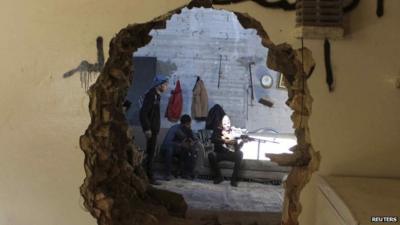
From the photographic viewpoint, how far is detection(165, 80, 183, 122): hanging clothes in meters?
5.44

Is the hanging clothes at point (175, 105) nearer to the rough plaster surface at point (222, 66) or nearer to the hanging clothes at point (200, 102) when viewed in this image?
the rough plaster surface at point (222, 66)

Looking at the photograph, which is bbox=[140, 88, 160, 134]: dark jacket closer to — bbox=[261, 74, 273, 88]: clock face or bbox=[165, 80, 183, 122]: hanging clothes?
bbox=[165, 80, 183, 122]: hanging clothes

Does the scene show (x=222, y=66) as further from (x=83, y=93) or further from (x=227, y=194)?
(x=83, y=93)

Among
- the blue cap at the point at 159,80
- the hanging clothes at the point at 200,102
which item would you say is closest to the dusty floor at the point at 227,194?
the hanging clothes at the point at 200,102

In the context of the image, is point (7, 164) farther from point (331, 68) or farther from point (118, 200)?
point (331, 68)

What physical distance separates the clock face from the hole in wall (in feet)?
11.9

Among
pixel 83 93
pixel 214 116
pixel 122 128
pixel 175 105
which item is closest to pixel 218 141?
pixel 214 116

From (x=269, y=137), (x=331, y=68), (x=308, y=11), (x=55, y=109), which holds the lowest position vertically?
(x=269, y=137)

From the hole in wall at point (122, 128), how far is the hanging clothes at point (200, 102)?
3579 mm

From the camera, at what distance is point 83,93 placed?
56.4 inches

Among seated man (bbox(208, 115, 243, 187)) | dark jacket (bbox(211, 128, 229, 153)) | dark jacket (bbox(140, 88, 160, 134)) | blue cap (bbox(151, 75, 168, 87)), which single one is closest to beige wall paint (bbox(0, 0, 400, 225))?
seated man (bbox(208, 115, 243, 187))

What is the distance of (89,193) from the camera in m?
1.48

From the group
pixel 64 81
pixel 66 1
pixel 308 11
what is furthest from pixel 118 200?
pixel 308 11

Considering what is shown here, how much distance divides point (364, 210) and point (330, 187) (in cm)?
18
